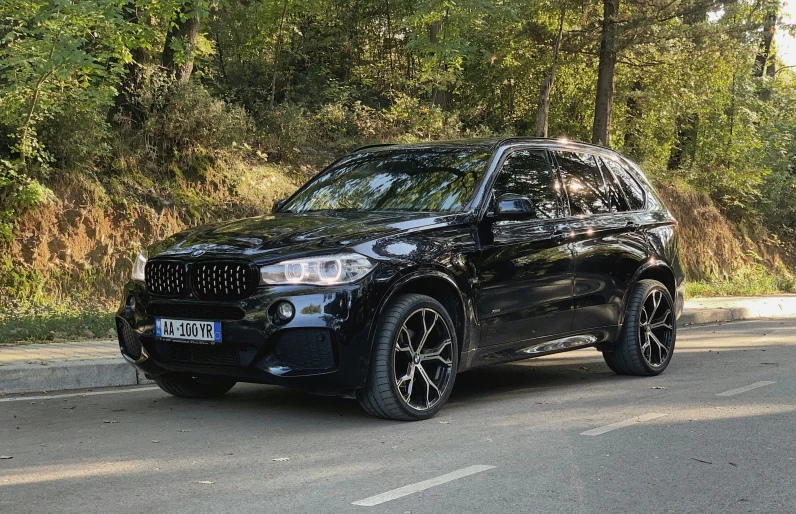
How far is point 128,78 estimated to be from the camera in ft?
50.7

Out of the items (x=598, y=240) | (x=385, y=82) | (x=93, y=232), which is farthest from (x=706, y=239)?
(x=598, y=240)

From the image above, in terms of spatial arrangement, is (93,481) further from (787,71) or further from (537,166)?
(787,71)

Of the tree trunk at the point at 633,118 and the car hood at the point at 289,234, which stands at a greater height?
the tree trunk at the point at 633,118

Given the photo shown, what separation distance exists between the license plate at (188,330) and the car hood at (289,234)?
1.36 feet

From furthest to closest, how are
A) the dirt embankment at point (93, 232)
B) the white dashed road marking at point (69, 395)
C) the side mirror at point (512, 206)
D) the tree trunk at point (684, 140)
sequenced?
1. the tree trunk at point (684, 140)
2. the dirt embankment at point (93, 232)
3. the white dashed road marking at point (69, 395)
4. the side mirror at point (512, 206)

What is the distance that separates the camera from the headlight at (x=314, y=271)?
5.80 m

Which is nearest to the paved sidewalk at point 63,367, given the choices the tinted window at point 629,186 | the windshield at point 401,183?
the windshield at point 401,183

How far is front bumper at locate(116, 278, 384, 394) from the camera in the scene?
5.76 meters

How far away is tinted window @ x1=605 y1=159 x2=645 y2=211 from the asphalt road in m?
1.53

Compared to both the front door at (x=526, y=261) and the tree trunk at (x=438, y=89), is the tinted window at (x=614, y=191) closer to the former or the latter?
the front door at (x=526, y=261)

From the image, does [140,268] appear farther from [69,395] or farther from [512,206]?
[512,206]

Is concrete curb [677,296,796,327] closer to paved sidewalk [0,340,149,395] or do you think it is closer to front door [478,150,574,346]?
front door [478,150,574,346]

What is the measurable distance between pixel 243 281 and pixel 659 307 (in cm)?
415

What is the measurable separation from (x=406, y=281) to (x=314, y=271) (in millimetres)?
595
